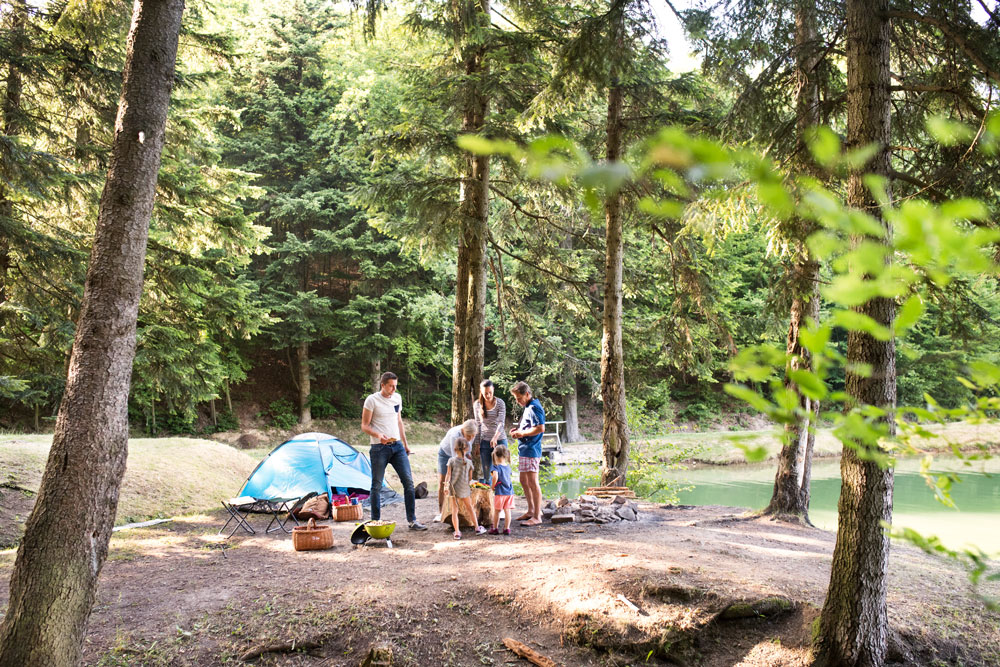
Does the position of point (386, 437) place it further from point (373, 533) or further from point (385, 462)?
point (373, 533)

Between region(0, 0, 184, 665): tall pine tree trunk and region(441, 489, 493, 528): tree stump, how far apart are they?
3706mm

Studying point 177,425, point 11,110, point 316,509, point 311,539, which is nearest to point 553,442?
point 177,425

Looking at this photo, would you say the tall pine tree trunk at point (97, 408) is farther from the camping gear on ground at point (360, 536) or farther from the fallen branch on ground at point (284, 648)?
the camping gear on ground at point (360, 536)

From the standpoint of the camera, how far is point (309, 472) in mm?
9188

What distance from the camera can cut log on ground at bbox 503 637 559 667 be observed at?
3924mm

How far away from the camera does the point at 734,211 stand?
5719 mm

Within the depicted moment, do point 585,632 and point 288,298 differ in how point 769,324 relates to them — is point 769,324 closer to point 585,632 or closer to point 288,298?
point 585,632

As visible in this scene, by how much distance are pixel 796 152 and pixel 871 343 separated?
2081 millimetres

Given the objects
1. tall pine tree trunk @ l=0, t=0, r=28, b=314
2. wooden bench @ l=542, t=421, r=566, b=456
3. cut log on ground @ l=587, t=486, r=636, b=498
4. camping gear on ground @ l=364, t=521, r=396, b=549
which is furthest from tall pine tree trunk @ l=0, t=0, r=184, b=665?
wooden bench @ l=542, t=421, r=566, b=456

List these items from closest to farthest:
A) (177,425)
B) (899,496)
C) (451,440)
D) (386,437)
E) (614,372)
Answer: (386,437) < (451,440) < (614,372) < (899,496) < (177,425)

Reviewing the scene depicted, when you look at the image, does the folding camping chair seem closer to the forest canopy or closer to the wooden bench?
the forest canopy

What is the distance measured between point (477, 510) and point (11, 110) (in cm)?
762

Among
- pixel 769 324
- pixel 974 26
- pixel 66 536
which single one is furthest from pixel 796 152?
pixel 66 536

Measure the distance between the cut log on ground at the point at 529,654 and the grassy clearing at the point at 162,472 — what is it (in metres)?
6.10
